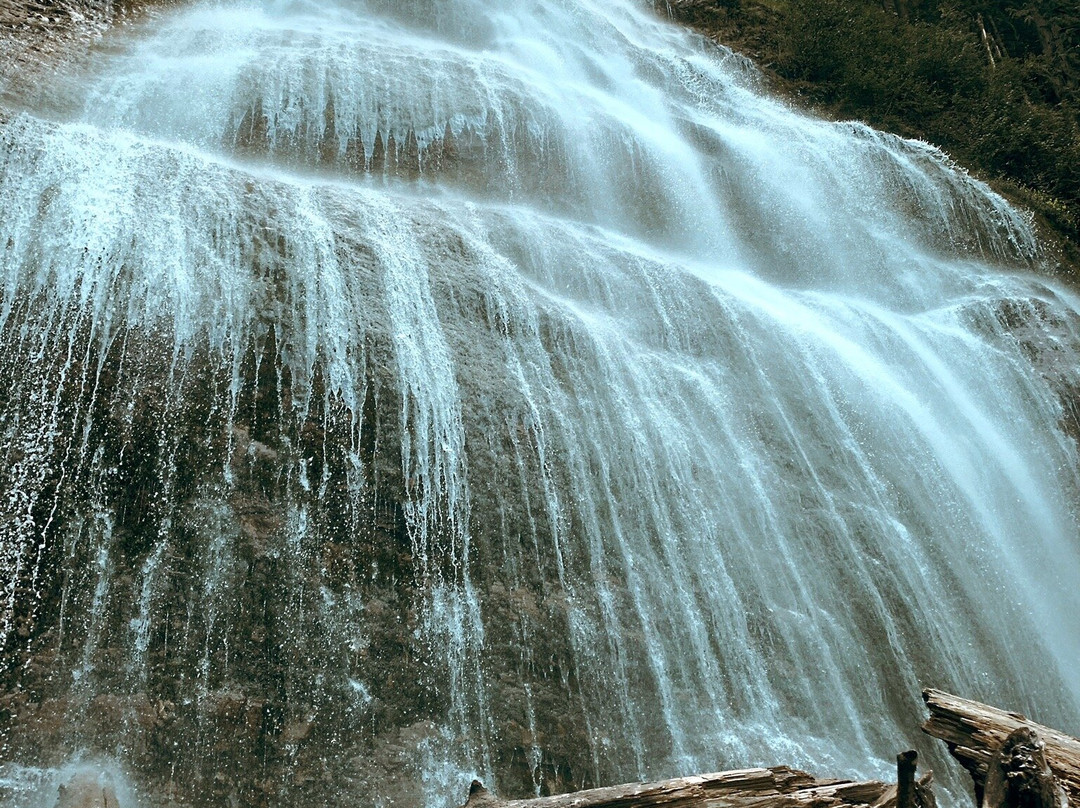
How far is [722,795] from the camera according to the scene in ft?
10.1

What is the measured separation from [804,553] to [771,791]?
5.19 metres

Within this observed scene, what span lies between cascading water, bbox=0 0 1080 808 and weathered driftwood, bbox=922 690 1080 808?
11.4 ft

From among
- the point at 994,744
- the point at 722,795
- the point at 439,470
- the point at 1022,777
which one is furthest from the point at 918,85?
the point at 722,795

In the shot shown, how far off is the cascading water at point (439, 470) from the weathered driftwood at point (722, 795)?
129 inches

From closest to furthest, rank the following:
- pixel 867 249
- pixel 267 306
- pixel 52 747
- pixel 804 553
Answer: pixel 52 747
pixel 267 306
pixel 804 553
pixel 867 249

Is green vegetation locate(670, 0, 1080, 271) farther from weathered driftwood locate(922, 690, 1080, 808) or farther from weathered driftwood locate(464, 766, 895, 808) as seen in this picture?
weathered driftwood locate(464, 766, 895, 808)

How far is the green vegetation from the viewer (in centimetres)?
1667

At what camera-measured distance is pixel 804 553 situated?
26.5 ft

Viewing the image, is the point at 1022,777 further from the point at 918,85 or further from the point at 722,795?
the point at 918,85

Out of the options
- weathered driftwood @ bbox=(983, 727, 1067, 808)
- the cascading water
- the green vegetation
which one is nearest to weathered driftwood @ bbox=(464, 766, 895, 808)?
weathered driftwood @ bbox=(983, 727, 1067, 808)

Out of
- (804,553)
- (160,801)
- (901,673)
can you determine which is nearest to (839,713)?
(901,673)

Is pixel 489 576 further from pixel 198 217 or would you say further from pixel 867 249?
pixel 867 249

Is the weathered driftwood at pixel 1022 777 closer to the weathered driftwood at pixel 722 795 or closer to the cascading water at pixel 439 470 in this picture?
the weathered driftwood at pixel 722 795

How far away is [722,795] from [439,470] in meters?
4.49
